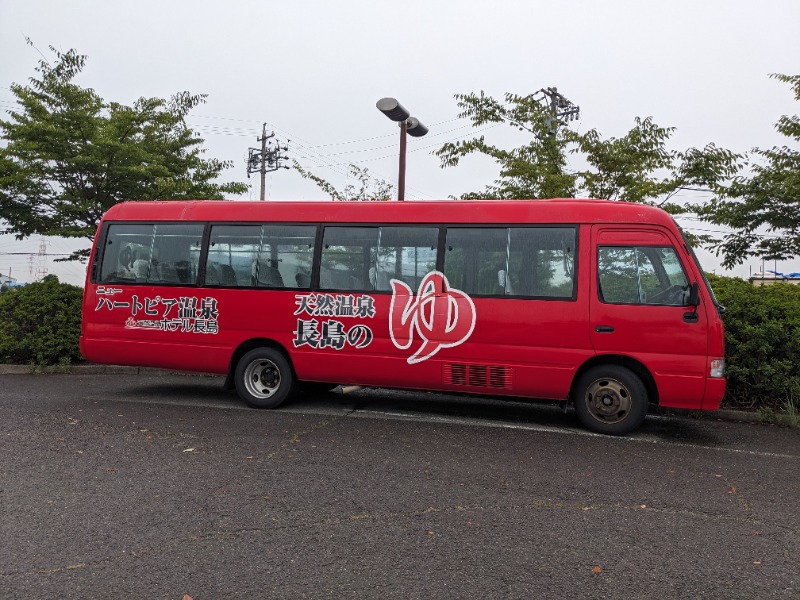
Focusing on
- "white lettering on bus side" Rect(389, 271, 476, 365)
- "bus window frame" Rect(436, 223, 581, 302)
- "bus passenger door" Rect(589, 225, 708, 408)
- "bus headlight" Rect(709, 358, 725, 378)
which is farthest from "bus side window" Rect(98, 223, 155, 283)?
"bus headlight" Rect(709, 358, 725, 378)

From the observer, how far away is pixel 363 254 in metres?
8.49

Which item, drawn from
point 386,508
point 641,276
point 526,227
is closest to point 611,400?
point 641,276

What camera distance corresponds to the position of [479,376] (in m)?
7.93

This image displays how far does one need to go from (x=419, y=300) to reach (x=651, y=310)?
2.60 m

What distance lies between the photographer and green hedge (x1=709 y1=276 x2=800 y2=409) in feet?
28.3

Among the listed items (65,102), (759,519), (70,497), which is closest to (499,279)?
(759,519)

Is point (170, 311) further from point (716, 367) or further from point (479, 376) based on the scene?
point (716, 367)

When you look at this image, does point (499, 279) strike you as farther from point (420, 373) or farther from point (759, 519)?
point (759, 519)

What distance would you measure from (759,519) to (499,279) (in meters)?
3.86

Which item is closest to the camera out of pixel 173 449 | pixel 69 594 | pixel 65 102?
pixel 69 594

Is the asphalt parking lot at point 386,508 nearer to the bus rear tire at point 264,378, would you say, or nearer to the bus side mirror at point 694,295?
the bus rear tire at point 264,378

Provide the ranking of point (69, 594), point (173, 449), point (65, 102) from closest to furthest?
point (69, 594), point (173, 449), point (65, 102)

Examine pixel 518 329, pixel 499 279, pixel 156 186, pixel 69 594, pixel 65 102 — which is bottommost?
pixel 69 594

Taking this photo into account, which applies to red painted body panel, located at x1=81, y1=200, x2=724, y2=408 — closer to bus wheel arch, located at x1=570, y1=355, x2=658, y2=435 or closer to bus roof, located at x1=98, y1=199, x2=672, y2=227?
bus roof, located at x1=98, y1=199, x2=672, y2=227
